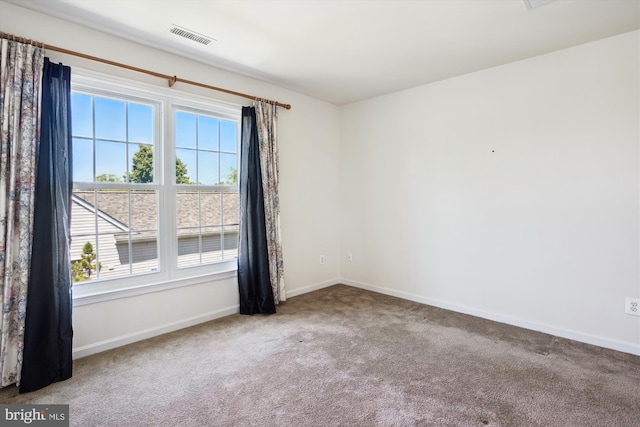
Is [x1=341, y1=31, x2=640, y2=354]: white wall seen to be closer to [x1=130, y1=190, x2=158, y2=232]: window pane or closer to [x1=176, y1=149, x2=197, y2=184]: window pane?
[x1=176, y1=149, x2=197, y2=184]: window pane

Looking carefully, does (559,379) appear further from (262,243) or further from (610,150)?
(262,243)

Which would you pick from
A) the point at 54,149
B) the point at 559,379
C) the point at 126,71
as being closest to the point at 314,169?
the point at 126,71

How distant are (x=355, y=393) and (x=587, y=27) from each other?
3101 millimetres

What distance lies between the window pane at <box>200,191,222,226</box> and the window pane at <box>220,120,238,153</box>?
1.64 ft

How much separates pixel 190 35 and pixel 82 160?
1297 millimetres

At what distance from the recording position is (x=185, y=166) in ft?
10.2

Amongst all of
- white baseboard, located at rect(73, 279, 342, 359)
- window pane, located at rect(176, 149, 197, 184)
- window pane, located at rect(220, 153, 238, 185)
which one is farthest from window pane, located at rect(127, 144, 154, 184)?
white baseboard, located at rect(73, 279, 342, 359)

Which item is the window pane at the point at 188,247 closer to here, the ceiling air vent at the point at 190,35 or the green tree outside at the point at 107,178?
the green tree outside at the point at 107,178

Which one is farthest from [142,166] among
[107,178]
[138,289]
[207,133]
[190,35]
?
[190,35]

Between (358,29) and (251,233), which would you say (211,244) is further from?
(358,29)

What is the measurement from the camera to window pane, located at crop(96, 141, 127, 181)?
8.62ft

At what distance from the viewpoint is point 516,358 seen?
2.46 m

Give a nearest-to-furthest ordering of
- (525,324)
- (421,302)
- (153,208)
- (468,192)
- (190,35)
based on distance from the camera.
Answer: (190,35) < (153,208) < (525,324) < (468,192) < (421,302)

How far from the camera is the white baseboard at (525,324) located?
2.59m
